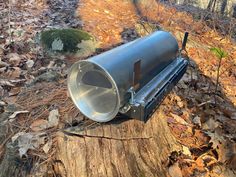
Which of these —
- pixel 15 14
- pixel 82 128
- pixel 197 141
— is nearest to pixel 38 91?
pixel 82 128

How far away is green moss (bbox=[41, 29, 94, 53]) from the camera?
4945 mm

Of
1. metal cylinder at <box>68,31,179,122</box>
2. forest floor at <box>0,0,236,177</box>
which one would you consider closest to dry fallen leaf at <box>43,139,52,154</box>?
forest floor at <box>0,0,236,177</box>

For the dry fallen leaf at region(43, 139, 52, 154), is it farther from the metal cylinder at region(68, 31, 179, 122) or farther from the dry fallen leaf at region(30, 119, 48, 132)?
the metal cylinder at region(68, 31, 179, 122)

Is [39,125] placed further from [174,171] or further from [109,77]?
[174,171]

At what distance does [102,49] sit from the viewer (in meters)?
5.25

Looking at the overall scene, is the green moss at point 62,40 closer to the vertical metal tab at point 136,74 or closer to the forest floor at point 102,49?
the forest floor at point 102,49

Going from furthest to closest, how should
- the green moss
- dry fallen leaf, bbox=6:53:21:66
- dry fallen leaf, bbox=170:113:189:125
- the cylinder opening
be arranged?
the green moss < dry fallen leaf, bbox=6:53:21:66 < dry fallen leaf, bbox=170:113:189:125 < the cylinder opening

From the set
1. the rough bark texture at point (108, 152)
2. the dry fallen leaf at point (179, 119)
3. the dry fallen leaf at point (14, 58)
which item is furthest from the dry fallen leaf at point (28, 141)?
the dry fallen leaf at point (14, 58)

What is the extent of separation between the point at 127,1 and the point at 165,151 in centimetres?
595

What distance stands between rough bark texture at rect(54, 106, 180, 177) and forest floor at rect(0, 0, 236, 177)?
0.15m

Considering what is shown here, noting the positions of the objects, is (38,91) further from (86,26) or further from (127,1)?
(127,1)

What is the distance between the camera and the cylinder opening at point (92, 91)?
216cm

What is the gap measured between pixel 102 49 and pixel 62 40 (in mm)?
756

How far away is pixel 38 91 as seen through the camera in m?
3.29
